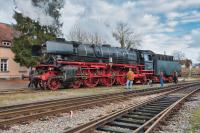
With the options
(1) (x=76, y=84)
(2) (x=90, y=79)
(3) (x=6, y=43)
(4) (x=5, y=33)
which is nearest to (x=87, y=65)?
(2) (x=90, y=79)

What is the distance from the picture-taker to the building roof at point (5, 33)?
4527 cm

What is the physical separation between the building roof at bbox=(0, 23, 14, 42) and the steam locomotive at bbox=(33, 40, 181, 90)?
21.2m

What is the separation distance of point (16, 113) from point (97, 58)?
17.5 metres

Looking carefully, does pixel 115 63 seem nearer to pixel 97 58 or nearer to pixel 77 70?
pixel 97 58

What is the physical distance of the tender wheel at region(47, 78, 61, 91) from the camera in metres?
23.7

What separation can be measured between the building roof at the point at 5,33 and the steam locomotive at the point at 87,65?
69.5 ft

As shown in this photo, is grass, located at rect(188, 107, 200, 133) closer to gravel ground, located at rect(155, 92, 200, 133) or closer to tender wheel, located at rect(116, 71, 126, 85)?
gravel ground, located at rect(155, 92, 200, 133)

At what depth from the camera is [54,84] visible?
24.2 m

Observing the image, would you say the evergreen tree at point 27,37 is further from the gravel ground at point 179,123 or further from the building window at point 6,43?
the gravel ground at point 179,123

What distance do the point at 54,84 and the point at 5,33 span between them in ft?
84.7

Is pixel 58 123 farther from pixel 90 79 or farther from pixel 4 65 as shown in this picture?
pixel 4 65

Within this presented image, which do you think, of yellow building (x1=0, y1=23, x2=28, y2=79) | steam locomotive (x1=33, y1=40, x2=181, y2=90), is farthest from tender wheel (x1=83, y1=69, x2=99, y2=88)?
yellow building (x1=0, y1=23, x2=28, y2=79)

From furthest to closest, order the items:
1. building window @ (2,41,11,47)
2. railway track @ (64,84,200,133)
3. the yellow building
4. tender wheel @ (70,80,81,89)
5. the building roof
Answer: the building roof, building window @ (2,41,11,47), the yellow building, tender wheel @ (70,80,81,89), railway track @ (64,84,200,133)

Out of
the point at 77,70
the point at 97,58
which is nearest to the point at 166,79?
the point at 97,58
